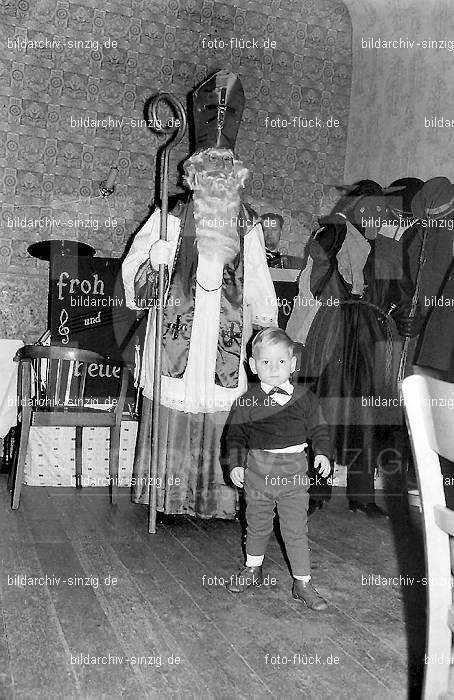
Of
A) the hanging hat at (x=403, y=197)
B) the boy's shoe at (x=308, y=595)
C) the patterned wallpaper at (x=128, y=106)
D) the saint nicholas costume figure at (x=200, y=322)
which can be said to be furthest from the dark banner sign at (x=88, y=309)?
the boy's shoe at (x=308, y=595)

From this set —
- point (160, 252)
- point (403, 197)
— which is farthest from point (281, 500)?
point (403, 197)

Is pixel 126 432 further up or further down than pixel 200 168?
further down

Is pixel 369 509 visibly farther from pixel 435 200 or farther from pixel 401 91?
pixel 401 91

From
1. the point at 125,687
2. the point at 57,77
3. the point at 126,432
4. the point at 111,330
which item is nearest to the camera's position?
the point at 125,687

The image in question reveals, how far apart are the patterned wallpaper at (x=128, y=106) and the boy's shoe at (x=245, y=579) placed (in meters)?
3.23

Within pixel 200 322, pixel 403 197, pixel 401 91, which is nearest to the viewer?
pixel 200 322

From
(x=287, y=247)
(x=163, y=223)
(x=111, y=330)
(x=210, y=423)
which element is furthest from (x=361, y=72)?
(x=210, y=423)

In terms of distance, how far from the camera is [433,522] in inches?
39.2

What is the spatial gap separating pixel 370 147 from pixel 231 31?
149 centimetres

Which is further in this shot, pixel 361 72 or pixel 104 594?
pixel 361 72

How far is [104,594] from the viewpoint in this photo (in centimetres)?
223

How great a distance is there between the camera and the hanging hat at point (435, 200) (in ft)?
11.2

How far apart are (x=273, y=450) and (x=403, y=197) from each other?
2109 mm

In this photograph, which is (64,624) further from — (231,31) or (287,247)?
(231,31)
